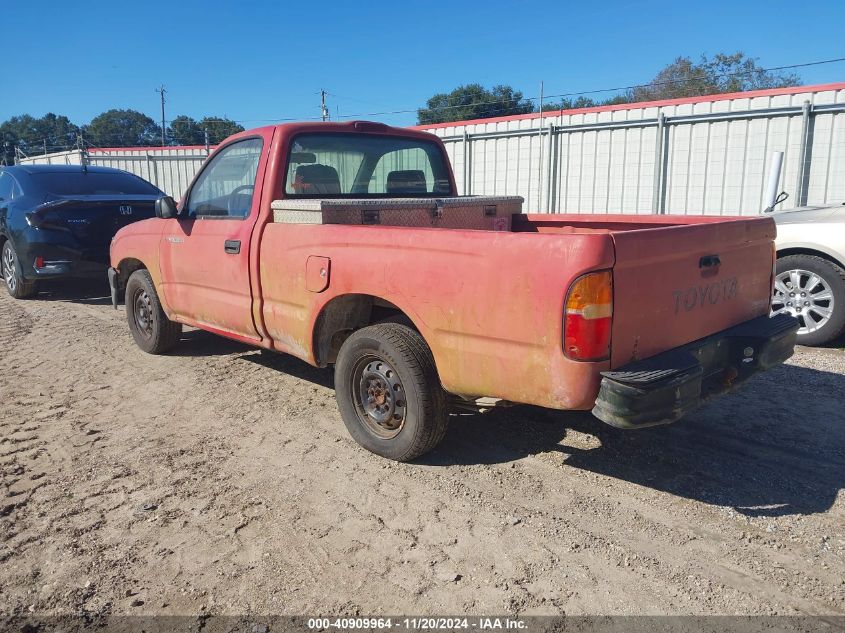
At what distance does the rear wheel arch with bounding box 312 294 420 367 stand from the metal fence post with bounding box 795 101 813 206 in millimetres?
8462

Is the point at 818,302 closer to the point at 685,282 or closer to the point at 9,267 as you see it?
the point at 685,282

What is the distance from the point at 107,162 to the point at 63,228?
49.2 ft

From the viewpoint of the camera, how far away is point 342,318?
413cm

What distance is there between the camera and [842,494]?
340 centimetres

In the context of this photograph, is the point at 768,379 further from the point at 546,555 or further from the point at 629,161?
the point at 629,161

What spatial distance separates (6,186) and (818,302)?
1033cm

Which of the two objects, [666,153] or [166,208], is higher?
[666,153]

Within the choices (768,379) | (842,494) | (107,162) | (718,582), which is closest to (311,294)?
(718,582)

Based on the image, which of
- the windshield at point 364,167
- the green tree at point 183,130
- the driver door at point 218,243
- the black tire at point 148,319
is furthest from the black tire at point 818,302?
the green tree at point 183,130

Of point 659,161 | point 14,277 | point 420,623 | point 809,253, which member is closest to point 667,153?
point 659,161

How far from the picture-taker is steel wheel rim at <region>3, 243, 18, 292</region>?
362 inches

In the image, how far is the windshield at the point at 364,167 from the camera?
187 inches

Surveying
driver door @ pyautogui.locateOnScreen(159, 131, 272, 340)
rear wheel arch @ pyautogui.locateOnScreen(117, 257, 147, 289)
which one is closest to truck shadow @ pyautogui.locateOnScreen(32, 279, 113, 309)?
rear wheel arch @ pyautogui.locateOnScreen(117, 257, 147, 289)

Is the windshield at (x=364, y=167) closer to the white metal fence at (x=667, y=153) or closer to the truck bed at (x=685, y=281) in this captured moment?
the truck bed at (x=685, y=281)
